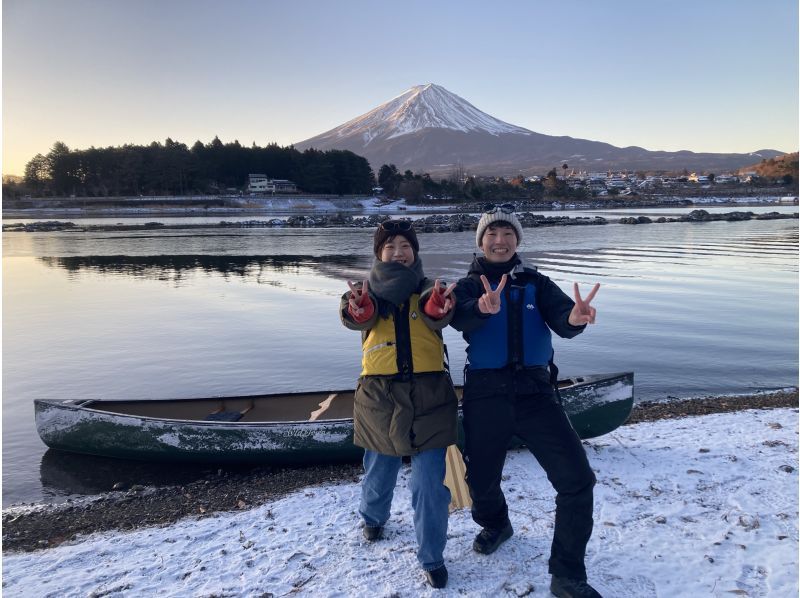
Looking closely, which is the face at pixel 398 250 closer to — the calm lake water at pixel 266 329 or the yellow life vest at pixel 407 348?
the yellow life vest at pixel 407 348

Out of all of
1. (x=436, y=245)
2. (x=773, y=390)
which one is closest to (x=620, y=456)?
(x=773, y=390)

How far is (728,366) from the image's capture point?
1163cm

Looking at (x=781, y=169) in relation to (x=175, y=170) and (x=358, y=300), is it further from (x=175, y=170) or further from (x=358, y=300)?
(x=358, y=300)

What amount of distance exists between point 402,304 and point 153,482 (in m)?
5.23

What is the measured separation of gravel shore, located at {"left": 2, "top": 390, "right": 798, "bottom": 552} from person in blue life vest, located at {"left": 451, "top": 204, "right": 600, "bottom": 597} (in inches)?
114

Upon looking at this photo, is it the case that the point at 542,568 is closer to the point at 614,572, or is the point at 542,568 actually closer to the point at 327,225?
the point at 614,572

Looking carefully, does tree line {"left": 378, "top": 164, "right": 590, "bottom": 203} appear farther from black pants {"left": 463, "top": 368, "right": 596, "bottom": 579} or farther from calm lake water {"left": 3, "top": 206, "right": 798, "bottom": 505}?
black pants {"left": 463, "top": 368, "right": 596, "bottom": 579}

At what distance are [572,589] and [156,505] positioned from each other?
464 centimetres

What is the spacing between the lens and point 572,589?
3844 mm

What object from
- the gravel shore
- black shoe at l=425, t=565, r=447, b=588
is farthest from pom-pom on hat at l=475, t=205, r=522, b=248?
the gravel shore

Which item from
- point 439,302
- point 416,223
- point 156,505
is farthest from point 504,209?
point 416,223

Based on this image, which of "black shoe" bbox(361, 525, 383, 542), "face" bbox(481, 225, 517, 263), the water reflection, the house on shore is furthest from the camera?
the house on shore

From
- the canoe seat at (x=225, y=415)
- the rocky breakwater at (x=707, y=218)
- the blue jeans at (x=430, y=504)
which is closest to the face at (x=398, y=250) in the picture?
the blue jeans at (x=430, y=504)

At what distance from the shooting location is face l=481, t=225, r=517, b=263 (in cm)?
416
